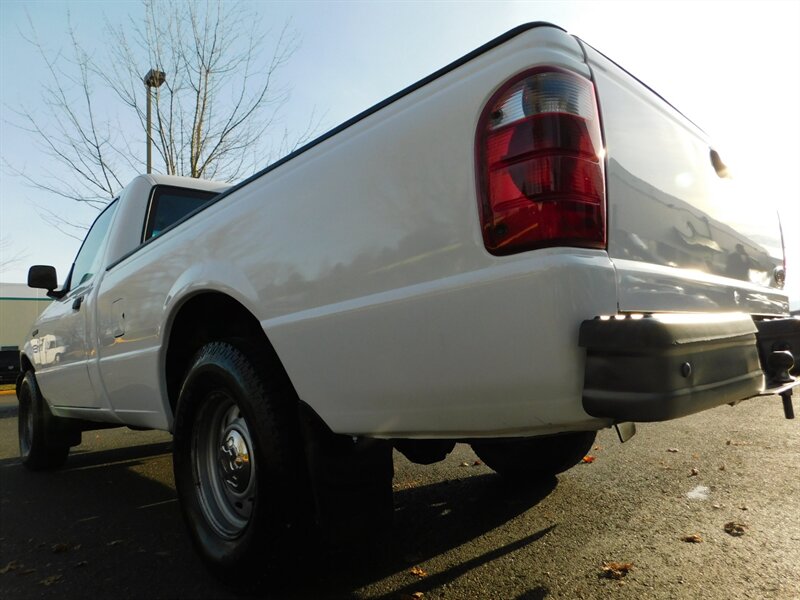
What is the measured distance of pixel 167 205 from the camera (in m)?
4.45

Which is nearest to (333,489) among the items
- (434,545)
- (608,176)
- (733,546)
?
(434,545)

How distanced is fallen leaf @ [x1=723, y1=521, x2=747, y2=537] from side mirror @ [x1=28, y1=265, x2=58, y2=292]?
16.7ft

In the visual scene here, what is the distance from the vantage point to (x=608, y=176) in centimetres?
172

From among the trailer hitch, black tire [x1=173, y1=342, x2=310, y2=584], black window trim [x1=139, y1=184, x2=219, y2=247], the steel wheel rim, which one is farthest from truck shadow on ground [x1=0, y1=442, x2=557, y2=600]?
black window trim [x1=139, y1=184, x2=219, y2=247]

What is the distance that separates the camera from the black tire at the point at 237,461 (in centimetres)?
223

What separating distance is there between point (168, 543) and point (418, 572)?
140 centimetres

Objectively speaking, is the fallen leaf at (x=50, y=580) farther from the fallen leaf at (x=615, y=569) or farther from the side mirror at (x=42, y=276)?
the side mirror at (x=42, y=276)

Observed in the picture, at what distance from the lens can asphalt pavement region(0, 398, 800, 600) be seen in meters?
2.45

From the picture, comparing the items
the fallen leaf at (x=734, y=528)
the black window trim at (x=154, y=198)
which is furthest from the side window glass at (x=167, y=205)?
the fallen leaf at (x=734, y=528)

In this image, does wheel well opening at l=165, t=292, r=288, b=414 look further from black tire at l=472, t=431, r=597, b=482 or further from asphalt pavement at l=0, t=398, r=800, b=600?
black tire at l=472, t=431, r=597, b=482

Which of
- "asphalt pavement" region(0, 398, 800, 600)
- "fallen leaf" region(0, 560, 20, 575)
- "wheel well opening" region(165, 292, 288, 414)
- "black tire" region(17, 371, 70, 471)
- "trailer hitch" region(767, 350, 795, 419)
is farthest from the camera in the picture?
"black tire" region(17, 371, 70, 471)

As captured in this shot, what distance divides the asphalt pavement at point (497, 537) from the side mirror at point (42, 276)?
159 cm

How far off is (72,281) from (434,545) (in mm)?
3771

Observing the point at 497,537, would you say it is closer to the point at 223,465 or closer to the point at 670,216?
the point at 223,465
